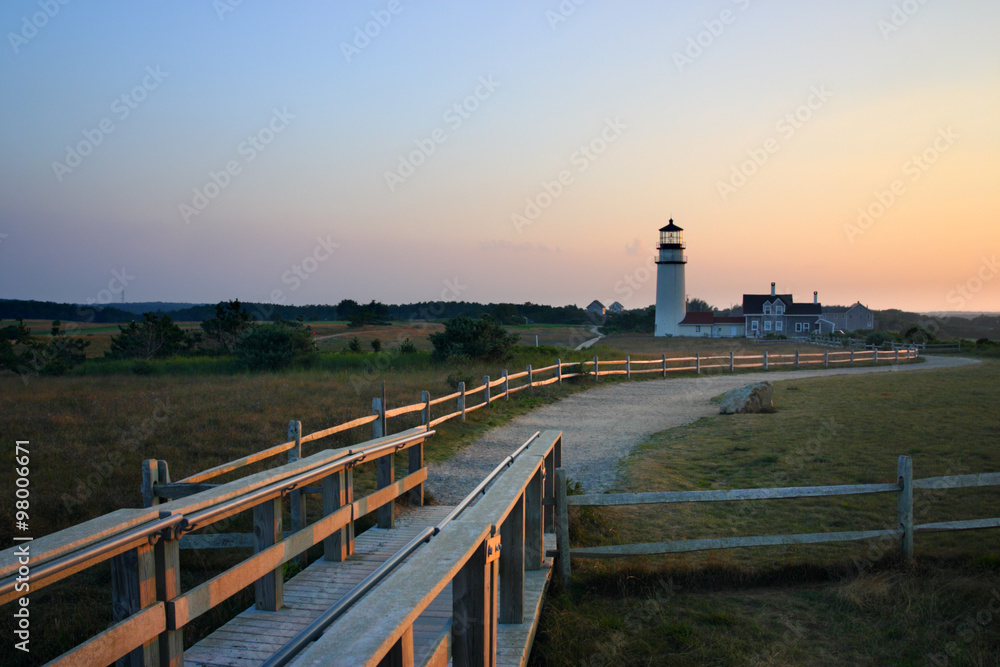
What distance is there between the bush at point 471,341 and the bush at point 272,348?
18.3 feet

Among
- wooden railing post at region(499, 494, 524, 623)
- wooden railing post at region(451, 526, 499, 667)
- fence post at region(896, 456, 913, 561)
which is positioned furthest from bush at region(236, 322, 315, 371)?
wooden railing post at region(451, 526, 499, 667)

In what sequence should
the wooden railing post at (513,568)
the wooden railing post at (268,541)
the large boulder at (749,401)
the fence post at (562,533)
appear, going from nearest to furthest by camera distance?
the wooden railing post at (513,568), the wooden railing post at (268,541), the fence post at (562,533), the large boulder at (749,401)

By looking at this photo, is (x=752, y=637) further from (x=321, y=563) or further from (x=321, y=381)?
(x=321, y=381)

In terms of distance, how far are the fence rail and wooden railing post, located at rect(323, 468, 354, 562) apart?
6.21 feet

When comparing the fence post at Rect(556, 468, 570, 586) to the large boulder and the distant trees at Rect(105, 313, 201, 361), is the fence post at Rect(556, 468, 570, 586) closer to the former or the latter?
the large boulder

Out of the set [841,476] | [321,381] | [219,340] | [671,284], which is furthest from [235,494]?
[671,284]

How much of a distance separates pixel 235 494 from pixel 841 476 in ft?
31.4

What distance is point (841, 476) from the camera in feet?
34.7

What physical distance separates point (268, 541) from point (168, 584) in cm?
128

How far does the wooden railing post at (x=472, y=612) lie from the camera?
9.50 feet

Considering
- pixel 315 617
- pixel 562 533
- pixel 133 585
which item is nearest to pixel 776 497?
pixel 562 533

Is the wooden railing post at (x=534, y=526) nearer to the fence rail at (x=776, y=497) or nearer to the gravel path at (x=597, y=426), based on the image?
the fence rail at (x=776, y=497)

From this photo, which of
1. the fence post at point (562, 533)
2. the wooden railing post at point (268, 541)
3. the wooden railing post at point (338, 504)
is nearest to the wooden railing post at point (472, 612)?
the wooden railing post at point (268, 541)

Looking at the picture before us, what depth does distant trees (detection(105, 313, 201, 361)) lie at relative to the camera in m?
36.6
